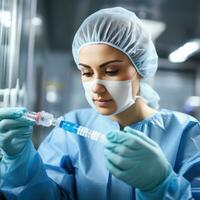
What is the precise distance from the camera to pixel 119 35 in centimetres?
103

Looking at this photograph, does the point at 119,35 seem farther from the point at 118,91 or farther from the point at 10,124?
the point at 10,124

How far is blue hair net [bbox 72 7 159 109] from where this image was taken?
3.37 ft

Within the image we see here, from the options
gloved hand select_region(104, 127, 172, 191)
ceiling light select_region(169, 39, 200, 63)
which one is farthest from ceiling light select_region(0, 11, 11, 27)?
ceiling light select_region(169, 39, 200, 63)

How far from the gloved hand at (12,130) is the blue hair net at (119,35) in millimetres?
280

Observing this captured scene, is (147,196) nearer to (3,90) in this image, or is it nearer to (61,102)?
(3,90)

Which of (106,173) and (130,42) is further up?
(130,42)

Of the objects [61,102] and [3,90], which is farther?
[61,102]

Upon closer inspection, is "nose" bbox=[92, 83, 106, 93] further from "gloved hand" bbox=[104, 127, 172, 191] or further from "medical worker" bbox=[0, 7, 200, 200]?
"gloved hand" bbox=[104, 127, 172, 191]

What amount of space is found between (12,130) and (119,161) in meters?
0.30

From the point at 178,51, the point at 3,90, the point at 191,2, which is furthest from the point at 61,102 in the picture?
the point at 3,90

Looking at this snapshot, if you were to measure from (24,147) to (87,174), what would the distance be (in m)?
0.22

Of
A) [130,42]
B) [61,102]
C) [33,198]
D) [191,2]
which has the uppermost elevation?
[191,2]

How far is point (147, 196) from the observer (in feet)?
2.91

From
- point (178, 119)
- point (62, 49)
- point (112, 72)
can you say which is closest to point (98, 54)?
point (112, 72)
